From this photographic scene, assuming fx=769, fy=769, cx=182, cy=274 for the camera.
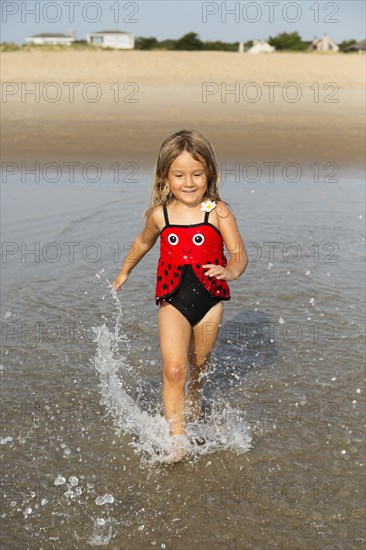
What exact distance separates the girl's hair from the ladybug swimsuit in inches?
4.4

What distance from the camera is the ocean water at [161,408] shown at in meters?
3.28

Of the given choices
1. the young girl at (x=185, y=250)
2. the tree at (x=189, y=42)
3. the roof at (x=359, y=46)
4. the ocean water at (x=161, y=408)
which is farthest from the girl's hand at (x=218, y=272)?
the roof at (x=359, y=46)

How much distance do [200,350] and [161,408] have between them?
567 millimetres

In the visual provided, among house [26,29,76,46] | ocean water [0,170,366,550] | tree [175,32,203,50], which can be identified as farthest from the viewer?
house [26,29,76,46]

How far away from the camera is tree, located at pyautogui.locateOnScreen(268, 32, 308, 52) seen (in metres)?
48.6

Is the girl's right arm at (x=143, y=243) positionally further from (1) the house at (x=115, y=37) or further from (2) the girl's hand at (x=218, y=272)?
(1) the house at (x=115, y=37)

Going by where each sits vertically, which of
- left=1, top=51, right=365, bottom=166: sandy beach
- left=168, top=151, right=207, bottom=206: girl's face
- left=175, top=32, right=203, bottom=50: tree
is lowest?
left=168, top=151, right=207, bottom=206: girl's face

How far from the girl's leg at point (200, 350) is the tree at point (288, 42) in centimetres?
4669

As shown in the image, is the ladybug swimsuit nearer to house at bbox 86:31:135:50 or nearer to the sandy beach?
the sandy beach

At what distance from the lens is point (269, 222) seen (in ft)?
27.2

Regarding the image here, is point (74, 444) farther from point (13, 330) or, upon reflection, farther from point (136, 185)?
point (136, 185)

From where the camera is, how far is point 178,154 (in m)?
3.80

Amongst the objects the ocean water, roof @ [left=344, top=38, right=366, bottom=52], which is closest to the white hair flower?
the ocean water

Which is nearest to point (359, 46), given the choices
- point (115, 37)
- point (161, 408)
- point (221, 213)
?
point (115, 37)
